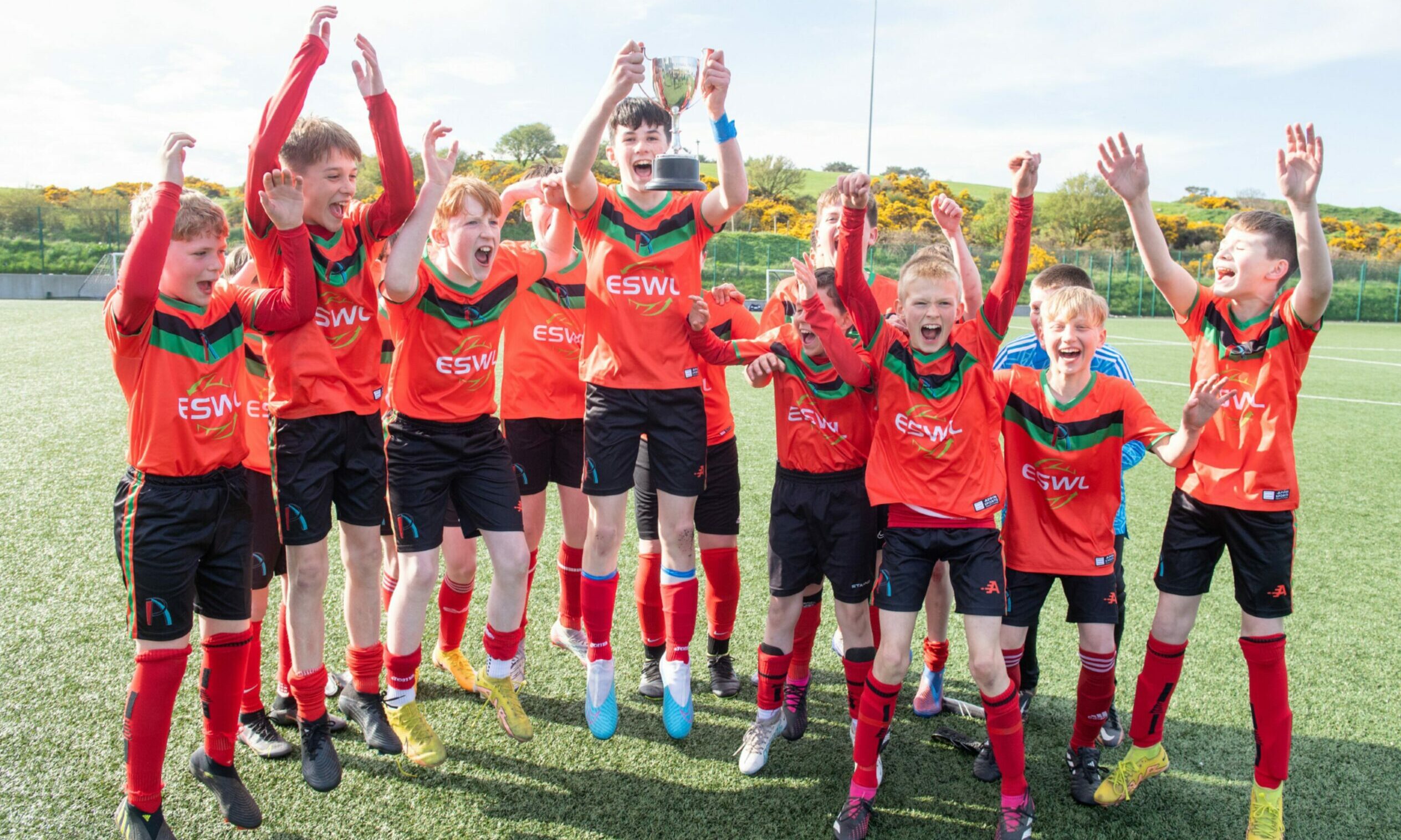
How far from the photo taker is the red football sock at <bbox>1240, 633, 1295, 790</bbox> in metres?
2.92

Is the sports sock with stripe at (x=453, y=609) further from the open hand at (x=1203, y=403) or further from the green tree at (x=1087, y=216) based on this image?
the green tree at (x=1087, y=216)

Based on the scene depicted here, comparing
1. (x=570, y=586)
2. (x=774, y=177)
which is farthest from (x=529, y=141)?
(x=570, y=586)

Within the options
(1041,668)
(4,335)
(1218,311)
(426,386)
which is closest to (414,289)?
(426,386)

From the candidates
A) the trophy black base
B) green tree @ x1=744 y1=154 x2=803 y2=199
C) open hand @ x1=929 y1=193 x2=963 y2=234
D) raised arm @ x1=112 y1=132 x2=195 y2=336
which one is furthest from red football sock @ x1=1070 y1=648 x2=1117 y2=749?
green tree @ x1=744 y1=154 x2=803 y2=199

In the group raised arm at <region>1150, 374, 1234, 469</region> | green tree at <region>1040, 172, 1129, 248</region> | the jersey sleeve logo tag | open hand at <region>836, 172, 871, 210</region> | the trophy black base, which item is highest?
green tree at <region>1040, 172, 1129, 248</region>

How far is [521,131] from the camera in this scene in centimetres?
5944

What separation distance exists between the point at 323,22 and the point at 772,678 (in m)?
2.91

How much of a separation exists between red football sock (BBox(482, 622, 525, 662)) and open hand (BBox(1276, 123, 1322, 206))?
318 cm

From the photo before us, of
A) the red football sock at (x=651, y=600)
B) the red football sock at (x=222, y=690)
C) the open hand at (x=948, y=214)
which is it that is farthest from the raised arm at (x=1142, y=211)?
the red football sock at (x=222, y=690)

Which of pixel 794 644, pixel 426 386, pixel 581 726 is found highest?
pixel 426 386

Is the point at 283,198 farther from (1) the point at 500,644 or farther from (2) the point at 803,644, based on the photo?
(2) the point at 803,644

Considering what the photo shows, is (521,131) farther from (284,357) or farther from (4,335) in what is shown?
(284,357)

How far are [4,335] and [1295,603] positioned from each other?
19.3m

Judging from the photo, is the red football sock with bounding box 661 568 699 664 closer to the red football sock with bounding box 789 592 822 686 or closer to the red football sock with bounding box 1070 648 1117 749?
the red football sock with bounding box 789 592 822 686
